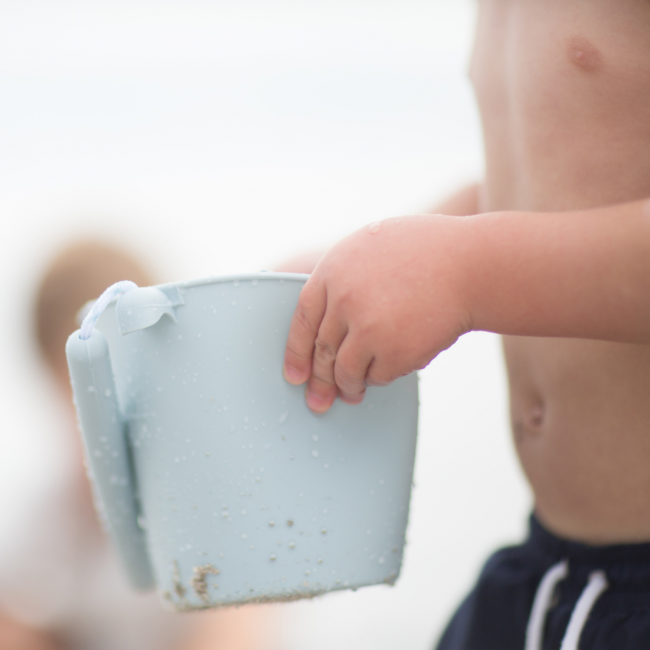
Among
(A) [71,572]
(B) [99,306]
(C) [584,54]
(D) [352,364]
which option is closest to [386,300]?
(D) [352,364]

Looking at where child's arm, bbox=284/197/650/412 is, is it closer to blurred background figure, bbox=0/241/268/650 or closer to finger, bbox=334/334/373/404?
finger, bbox=334/334/373/404

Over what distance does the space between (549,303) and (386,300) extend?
3.9 inches

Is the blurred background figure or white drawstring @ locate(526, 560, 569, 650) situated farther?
the blurred background figure

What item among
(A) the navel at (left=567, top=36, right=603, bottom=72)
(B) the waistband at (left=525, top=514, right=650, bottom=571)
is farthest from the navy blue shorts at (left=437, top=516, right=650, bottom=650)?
(A) the navel at (left=567, top=36, right=603, bottom=72)

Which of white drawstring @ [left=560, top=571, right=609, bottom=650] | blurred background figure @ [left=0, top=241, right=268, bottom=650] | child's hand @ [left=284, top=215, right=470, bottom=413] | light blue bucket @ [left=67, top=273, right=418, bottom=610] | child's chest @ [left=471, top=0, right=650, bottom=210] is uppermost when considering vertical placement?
child's chest @ [left=471, top=0, right=650, bottom=210]

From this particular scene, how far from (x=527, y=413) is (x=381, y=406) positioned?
0.23 m

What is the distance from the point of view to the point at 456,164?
1270 mm

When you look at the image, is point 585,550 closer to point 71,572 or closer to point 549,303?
point 549,303

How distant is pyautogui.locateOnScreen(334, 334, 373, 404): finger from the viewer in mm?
358

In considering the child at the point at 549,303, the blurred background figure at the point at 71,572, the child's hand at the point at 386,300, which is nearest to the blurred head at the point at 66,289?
the blurred background figure at the point at 71,572

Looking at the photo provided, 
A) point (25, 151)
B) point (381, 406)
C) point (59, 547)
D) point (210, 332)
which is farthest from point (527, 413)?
point (25, 151)

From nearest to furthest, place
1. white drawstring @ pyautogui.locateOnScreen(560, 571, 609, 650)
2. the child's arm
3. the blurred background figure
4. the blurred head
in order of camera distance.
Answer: the child's arm < white drawstring @ pyautogui.locateOnScreen(560, 571, 609, 650) < the blurred background figure < the blurred head

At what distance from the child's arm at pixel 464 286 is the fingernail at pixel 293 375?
1cm

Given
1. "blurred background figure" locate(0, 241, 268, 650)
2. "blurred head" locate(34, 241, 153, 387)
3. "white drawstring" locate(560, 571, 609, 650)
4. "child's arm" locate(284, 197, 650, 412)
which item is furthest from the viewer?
"blurred head" locate(34, 241, 153, 387)
